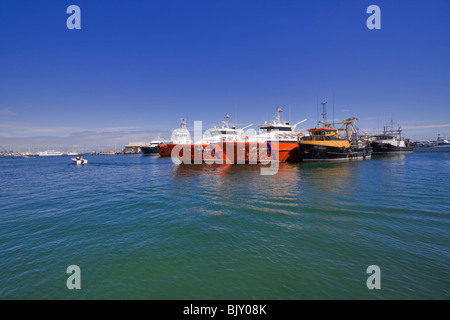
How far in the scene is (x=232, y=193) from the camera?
1564cm

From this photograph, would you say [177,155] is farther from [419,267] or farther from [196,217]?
[419,267]

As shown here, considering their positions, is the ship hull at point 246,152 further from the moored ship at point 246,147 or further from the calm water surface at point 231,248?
the calm water surface at point 231,248

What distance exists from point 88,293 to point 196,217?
5846mm

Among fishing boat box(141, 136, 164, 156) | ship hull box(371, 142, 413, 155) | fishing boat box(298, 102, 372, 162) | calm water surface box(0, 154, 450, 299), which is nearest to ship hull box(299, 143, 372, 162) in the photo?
fishing boat box(298, 102, 372, 162)

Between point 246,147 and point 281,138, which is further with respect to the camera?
point 281,138

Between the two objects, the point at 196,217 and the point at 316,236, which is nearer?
the point at 316,236

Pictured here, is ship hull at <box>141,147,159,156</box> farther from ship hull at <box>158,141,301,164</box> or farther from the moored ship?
ship hull at <box>158,141,301,164</box>

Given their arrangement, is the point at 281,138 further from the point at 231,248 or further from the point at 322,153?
the point at 231,248

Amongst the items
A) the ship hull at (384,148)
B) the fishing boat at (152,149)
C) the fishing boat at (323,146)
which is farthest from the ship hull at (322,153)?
the fishing boat at (152,149)

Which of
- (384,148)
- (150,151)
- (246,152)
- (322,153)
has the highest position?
(150,151)

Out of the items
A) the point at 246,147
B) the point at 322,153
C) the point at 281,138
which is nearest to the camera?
the point at 246,147

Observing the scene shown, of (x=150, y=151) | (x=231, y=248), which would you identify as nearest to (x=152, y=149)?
(x=150, y=151)
